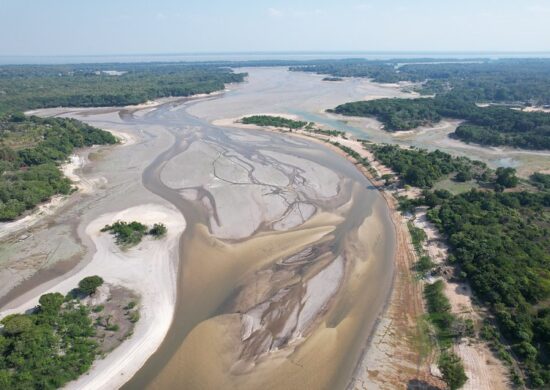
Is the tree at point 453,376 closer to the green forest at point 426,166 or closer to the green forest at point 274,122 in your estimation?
the green forest at point 426,166

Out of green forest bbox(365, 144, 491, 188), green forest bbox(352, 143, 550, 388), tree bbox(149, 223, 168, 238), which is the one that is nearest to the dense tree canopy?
tree bbox(149, 223, 168, 238)

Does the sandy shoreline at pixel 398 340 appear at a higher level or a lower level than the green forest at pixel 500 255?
lower

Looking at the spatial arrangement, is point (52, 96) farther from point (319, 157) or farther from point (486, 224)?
point (486, 224)

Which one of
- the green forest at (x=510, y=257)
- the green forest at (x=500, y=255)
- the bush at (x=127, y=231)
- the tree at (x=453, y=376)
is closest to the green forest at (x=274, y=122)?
the green forest at (x=500, y=255)

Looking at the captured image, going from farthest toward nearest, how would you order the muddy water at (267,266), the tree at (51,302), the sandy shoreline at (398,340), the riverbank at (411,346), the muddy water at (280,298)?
the tree at (51,302) < the muddy water at (267,266) < the muddy water at (280,298) < the sandy shoreline at (398,340) < the riverbank at (411,346)

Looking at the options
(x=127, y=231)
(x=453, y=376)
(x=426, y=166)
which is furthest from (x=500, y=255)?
(x=127, y=231)

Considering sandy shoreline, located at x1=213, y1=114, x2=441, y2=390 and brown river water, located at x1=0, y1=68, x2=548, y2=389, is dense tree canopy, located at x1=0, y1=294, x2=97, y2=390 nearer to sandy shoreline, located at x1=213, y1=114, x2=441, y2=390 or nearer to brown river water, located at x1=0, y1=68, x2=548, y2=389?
brown river water, located at x1=0, y1=68, x2=548, y2=389
